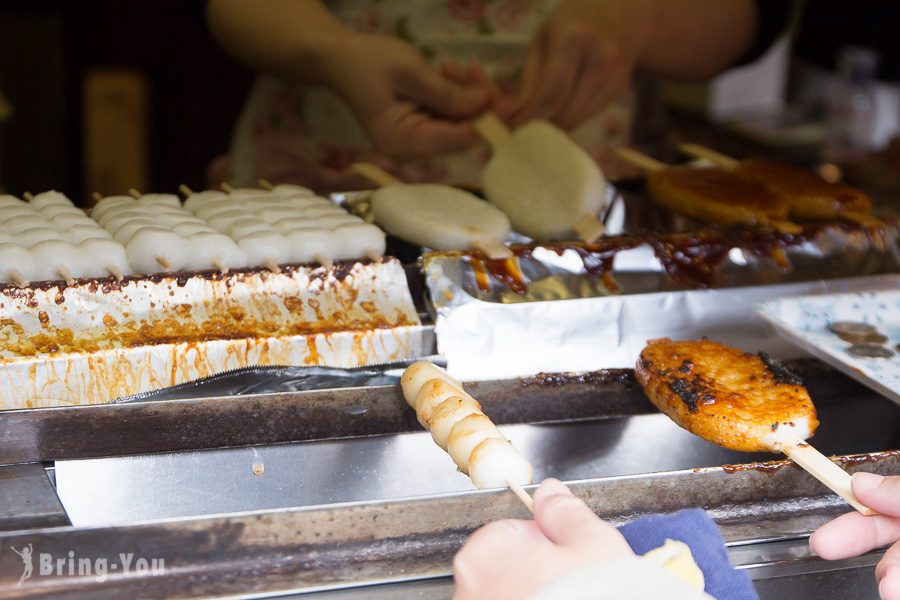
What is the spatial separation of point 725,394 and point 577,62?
145 centimetres

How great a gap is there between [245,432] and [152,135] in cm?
450

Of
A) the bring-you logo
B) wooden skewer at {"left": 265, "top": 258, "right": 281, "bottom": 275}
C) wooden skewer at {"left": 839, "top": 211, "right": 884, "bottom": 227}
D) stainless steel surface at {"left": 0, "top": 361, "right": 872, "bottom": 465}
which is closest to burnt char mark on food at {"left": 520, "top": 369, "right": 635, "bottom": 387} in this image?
stainless steel surface at {"left": 0, "top": 361, "right": 872, "bottom": 465}

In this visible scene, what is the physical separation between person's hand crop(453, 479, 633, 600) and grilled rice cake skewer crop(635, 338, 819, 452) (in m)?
0.52

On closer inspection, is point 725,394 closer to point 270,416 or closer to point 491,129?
point 270,416

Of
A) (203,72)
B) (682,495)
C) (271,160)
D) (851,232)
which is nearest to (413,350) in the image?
(682,495)

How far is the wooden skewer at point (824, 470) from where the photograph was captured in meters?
1.30

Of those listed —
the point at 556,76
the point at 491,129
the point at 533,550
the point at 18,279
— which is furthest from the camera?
the point at 556,76

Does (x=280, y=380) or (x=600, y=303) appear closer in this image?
(x=280, y=380)

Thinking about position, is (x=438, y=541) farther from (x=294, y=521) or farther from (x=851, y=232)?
(x=851, y=232)

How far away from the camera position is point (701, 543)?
1.14 meters

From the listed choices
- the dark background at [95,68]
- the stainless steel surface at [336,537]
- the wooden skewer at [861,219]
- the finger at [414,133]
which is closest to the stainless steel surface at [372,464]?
the stainless steel surface at [336,537]

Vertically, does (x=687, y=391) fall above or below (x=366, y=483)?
above

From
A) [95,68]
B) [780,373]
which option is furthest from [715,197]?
[95,68]

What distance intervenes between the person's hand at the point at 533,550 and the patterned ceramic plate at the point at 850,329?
83 centimetres
